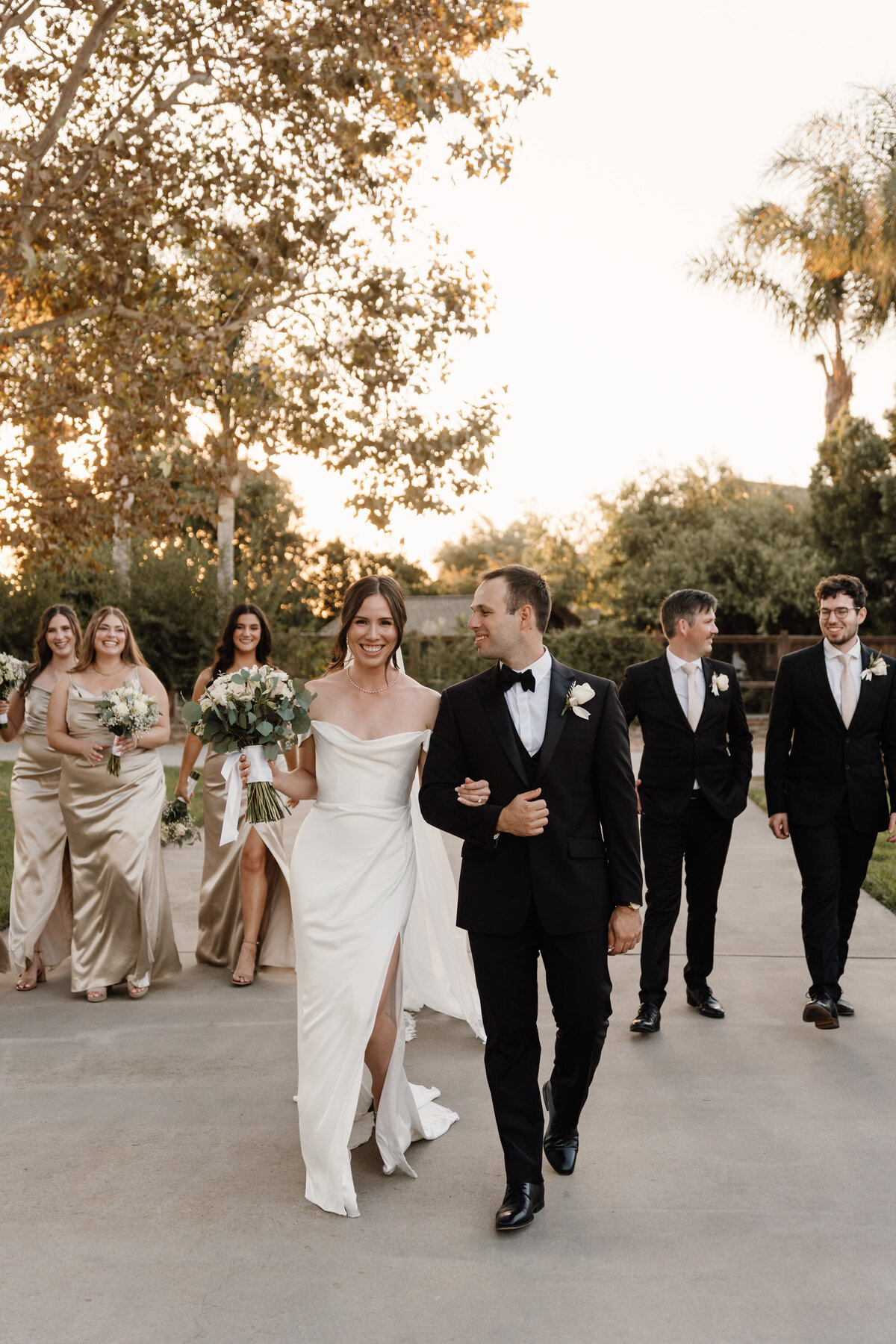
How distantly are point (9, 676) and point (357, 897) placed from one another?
12.7 ft

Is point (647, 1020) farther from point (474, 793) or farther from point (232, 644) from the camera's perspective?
point (232, 644)

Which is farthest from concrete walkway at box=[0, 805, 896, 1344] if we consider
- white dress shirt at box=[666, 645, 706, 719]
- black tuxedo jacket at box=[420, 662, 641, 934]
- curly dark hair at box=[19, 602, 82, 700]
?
curly dark hair at box=[19, 602, 82, 700]

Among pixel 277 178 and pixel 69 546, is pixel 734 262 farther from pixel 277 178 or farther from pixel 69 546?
pixel 69 546

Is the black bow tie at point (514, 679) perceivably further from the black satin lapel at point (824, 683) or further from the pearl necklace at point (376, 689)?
the black satin lapel at point (824, 683)

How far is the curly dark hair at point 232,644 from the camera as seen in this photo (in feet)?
23.5

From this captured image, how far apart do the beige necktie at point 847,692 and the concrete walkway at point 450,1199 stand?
5.24 feet

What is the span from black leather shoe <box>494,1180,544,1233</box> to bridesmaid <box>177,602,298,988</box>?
126 inches

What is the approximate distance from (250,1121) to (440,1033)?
141 centimetres

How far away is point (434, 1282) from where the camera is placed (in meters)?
3.44

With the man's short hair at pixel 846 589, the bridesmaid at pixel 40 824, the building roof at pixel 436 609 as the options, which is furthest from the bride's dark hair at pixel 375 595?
the building roof at pixel 436 609

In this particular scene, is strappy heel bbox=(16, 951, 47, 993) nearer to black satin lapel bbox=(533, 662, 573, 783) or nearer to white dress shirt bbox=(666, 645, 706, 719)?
white dress shirt bbox=(666, 645, 706, 719)

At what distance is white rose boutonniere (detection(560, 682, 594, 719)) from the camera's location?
12.5 ft

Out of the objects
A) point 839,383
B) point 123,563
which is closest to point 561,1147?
point 123,563

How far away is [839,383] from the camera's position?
100 feet
